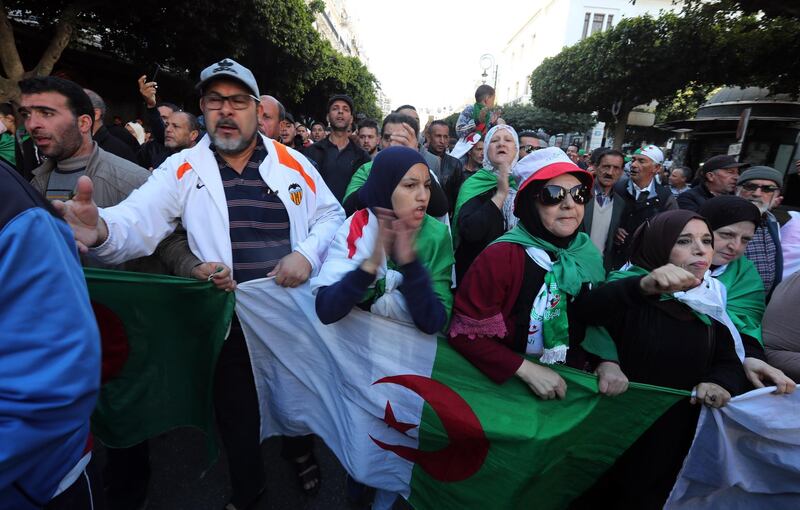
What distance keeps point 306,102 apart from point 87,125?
26.1 meters

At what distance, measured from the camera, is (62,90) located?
2199 millimetres

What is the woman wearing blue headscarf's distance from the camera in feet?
5.40

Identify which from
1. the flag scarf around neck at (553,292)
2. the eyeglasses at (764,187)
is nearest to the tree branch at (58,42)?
the flag scarf around neck at (553,292)

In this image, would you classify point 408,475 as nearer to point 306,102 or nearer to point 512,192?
point 512,192

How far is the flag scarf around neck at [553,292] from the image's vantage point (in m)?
1.77

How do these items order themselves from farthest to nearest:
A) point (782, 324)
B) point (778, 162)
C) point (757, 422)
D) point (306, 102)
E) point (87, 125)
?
point (306, 102) → point (778, 162) → point (87, 125) → point (782, 324) → point (757, 422)

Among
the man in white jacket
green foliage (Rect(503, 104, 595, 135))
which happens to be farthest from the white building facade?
the man in white jacket

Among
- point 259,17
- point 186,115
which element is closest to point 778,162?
point 259,17

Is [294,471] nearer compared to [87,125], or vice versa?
[87,125]

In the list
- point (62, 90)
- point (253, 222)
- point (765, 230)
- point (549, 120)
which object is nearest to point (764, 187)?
point (765, 230)

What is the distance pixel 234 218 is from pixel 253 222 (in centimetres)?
9

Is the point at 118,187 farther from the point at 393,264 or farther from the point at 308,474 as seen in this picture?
the point at 308,474

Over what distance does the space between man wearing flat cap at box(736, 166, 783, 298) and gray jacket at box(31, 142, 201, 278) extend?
3.63m

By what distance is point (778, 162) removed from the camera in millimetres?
18016
